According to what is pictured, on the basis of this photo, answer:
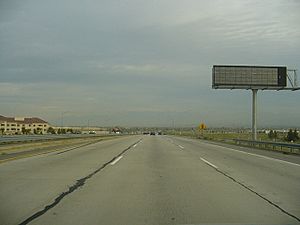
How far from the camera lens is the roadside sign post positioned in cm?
5372

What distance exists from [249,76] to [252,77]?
39 cm

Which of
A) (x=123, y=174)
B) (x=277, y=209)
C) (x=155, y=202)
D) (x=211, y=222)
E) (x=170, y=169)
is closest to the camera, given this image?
(x=211, y=222)

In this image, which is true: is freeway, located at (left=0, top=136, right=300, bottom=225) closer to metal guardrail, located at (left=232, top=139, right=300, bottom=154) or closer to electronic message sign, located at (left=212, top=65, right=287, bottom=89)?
metal guardrail, located at (left=232, top=139, right=300, bottom=154)

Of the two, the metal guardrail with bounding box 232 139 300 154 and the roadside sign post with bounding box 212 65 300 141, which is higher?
the roadside sign post with bounding box 212 65 300 141

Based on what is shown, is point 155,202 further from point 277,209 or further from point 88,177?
point 88,177

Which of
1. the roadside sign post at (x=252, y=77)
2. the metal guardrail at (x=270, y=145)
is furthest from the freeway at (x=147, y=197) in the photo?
the roadside sign post at (x=252, y=77)

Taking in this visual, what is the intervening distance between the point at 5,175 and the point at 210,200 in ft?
25.7

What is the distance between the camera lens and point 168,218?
806 cm

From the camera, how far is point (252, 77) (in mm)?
53969

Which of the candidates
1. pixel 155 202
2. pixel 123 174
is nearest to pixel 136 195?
pixel 155 202

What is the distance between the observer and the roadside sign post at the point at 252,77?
5372 centimetres

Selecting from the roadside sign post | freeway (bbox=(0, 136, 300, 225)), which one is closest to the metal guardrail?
the roadside sign post

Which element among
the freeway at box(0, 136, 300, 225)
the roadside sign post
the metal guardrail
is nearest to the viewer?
the freeway at box(0, 136, 300, 225)

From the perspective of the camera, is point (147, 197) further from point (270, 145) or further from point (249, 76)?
point (249, 76)
